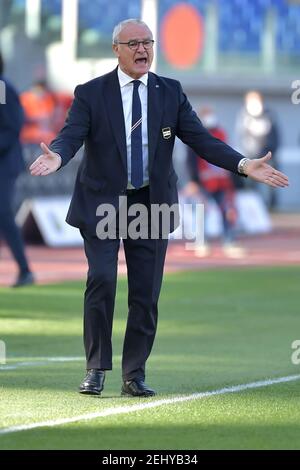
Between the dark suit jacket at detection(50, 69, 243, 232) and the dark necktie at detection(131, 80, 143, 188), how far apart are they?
0.06 meters

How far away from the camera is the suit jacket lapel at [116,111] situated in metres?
7.84

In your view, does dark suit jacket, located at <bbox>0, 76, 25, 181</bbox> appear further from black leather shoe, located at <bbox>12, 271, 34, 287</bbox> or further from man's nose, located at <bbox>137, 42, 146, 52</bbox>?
man's nose, located at <bbox>137, 42, 146, 52</bbox>

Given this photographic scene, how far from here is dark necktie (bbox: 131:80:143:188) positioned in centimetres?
789

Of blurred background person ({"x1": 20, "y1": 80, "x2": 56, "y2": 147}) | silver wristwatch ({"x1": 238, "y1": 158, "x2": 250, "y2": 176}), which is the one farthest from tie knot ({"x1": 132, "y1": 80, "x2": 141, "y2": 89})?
blurred background person ({"x1": 20, "y1": 80, "x2": 56, "y2": 147})

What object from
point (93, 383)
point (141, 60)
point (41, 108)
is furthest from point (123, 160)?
point (41, 108)

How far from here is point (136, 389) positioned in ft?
26.2

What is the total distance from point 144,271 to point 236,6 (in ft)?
76.5

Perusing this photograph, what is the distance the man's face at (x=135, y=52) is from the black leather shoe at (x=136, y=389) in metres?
1.77

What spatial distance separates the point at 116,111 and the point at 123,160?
0.29 m

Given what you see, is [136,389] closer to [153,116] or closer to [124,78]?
[153,116]

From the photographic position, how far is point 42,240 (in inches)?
822

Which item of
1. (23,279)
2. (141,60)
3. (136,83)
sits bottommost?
(23,279)
